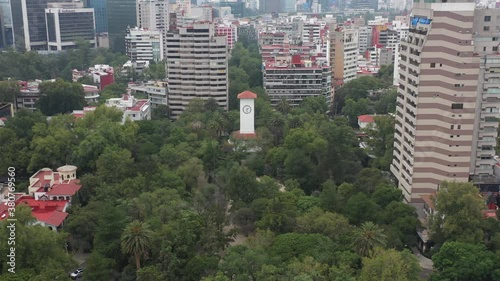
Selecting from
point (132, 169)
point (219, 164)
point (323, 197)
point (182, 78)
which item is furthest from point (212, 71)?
point (323, 197)

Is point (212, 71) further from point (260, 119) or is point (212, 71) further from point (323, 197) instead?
point (323, 197)

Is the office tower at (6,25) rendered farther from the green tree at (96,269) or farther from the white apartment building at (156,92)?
the green tree at (96,269)

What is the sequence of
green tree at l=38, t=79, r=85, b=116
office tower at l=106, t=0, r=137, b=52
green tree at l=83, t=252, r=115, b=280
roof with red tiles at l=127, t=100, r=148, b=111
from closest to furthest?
green tree at l=83, t=252, r=115, b=280 → roof with red tiles at l=127, t=100, r=148, b=111 → green tree at l=38, t=79, r=85, b=116 → office tower at l=106, t=0, r=137, b=52

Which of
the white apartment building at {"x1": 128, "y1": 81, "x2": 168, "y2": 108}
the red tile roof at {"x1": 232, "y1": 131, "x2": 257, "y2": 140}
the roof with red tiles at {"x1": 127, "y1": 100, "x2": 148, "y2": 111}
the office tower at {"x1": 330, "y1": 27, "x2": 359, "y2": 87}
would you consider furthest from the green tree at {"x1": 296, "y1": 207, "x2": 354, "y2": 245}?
the office tower at {"x1": 330, "y1": 27, "x2": 359, "y2": 87}

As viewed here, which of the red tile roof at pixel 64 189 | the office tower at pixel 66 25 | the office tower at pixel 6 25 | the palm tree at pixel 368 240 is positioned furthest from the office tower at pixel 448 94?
the office tower at pixel 6 25

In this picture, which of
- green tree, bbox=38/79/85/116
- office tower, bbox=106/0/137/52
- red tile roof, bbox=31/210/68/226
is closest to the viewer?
red tile roof, bbox=31/210/68/226

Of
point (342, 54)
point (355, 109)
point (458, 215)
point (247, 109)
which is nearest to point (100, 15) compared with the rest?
point (342, 54)

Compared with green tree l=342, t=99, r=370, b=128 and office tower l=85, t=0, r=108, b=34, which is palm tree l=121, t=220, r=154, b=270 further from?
office tower l=85, t=0, r=108, b=34
